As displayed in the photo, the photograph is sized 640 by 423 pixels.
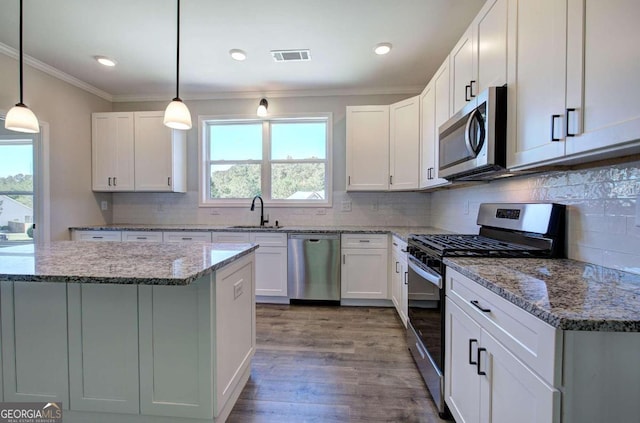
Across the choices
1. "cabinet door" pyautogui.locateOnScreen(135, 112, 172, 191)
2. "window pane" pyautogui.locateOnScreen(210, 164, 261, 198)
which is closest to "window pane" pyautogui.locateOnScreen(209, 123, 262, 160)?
"window pane" pyautogui.locateOnScreen(210, 164, 261, 198)

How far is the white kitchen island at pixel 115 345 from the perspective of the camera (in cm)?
140

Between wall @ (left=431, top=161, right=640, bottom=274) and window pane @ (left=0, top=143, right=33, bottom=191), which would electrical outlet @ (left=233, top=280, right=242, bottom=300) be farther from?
window pane @ (left=0, top=143, right=33, bottom=191)

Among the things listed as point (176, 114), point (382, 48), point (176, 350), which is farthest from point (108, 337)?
point (382, 48)

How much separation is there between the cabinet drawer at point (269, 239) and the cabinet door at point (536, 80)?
2.40 meters

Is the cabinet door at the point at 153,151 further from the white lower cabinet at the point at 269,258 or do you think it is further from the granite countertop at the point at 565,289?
the granite countertop at the point at 565,289

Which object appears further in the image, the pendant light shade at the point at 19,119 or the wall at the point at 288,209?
the wall at the point at 288,209

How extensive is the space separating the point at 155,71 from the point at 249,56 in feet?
3.96

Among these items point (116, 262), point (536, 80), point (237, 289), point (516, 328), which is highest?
point (536, 80)

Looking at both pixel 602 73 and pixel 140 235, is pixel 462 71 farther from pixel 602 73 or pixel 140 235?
pixel 140 235

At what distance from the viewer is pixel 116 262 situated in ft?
4.76

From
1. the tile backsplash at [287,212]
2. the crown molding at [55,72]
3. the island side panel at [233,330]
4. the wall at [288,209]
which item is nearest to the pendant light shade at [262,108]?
the wall at [288,209]

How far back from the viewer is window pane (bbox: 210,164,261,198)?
4.02 m

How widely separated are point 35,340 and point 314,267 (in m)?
2.34

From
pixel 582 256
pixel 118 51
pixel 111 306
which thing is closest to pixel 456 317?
pixel 582 256
